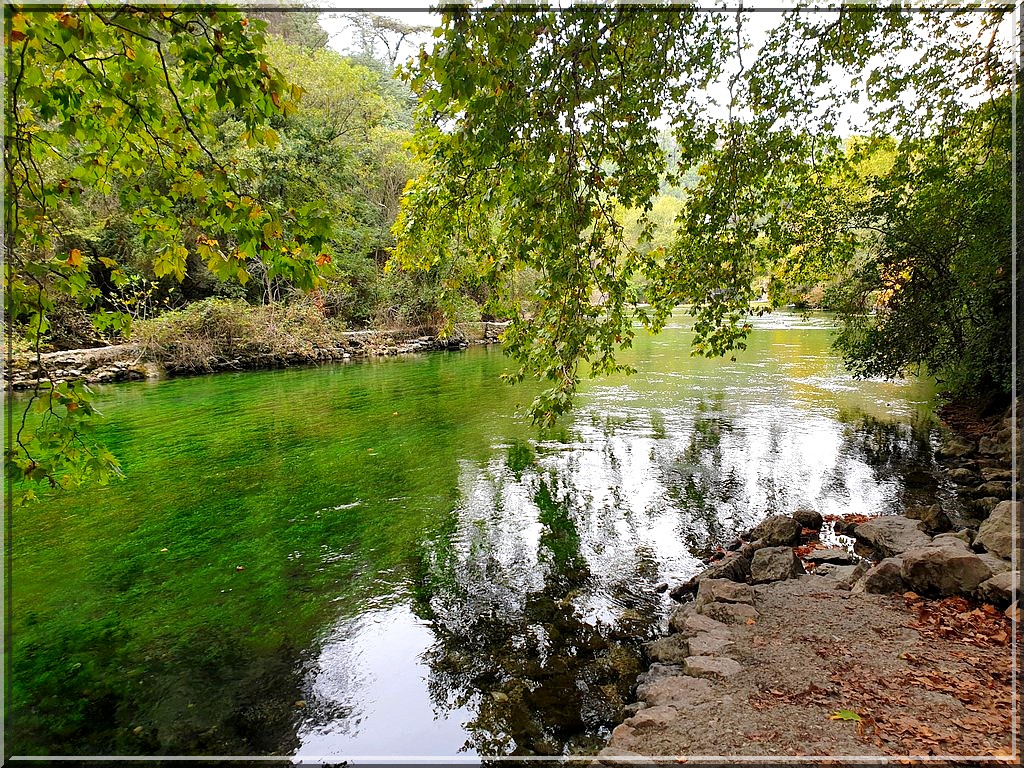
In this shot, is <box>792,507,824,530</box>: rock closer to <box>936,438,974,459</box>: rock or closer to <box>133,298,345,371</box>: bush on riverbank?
<box>936,438,974,459</box>: rock

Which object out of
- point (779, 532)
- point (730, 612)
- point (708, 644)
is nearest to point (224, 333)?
point (779, 532)

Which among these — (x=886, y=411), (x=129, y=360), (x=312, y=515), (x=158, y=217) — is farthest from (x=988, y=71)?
(x=129, y=360)

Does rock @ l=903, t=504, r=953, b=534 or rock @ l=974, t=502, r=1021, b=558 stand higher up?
rock @ l=974, t=502, r=1021, b=558

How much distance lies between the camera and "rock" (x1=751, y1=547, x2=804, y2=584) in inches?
206

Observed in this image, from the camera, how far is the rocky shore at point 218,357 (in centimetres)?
1841

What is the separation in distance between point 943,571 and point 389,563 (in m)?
A: 5.51

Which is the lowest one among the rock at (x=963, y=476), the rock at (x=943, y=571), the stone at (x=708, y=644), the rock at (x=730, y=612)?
the rock at (x=963, y=476)

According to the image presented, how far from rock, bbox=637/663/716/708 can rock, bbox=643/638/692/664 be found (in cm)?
31

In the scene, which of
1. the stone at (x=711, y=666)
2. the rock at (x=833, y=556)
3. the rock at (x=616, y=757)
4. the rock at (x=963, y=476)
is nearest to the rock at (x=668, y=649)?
the stone at (x=711, y=666)

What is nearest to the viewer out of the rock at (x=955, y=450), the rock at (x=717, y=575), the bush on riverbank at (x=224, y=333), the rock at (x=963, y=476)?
the rock at (x=717, y=575)

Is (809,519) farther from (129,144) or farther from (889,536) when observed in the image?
(129,144)

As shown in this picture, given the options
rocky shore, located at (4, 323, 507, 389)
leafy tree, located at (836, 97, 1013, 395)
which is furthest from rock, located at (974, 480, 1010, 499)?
rocky shore, located at (4, 323, 507, 389)

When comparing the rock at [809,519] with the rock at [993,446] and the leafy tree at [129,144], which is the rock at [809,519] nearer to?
the rock at [993,446]

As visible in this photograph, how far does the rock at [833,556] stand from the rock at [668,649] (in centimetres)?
241
